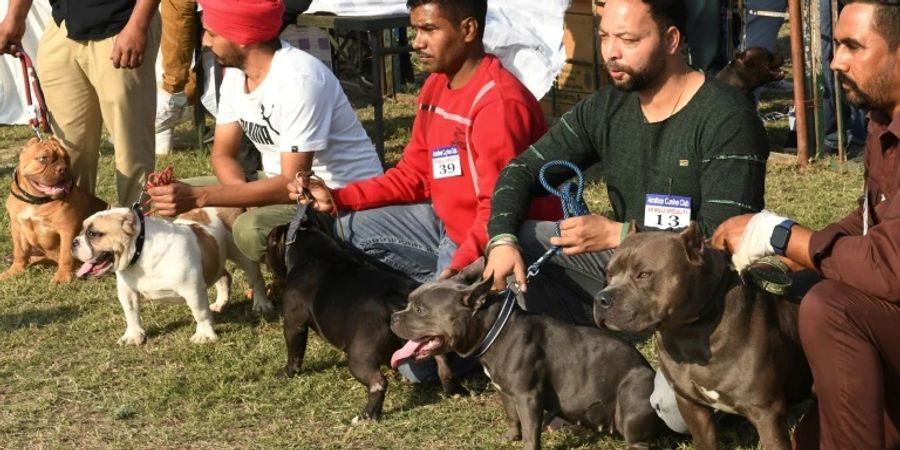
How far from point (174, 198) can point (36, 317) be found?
163 cm

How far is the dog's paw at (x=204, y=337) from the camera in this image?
598cm

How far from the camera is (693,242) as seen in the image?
3.53 metres

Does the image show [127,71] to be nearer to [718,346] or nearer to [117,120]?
[117,120]

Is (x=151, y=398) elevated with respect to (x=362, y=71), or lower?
lower

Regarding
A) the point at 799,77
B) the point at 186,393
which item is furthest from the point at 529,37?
the point at 186,393

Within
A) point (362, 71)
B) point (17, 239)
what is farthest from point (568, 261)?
point (362, 71)

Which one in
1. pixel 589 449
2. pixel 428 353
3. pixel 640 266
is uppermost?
pixel 640 266

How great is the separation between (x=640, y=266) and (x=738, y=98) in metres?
0.95

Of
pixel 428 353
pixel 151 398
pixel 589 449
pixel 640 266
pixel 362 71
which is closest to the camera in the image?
pixel 640 266

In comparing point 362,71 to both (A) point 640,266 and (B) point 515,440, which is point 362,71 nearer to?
(B) point 515,440

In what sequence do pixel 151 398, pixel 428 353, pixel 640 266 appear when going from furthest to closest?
pixel 151 398, pixel 428 353, pixel 640 266

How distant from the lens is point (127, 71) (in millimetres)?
7094

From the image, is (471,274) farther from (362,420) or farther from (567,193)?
(362,420)

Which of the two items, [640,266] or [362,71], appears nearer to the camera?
[640,266]
